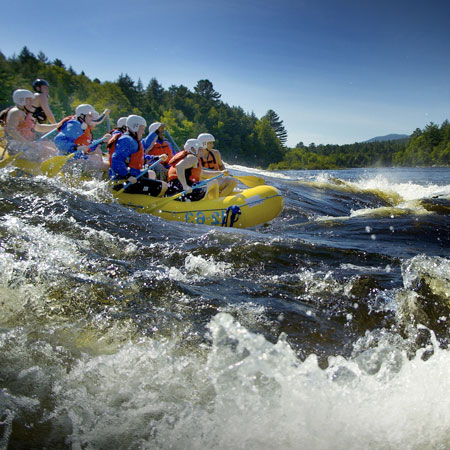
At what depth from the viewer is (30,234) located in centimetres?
479

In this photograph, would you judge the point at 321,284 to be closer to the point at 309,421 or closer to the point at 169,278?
the point at 169,278

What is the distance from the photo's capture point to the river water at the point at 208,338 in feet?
7.46

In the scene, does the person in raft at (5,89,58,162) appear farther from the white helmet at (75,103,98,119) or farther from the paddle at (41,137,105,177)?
the white helmet at (75,103,98,119)

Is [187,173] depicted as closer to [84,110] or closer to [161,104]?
[84,110]

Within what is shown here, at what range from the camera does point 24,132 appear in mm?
9086

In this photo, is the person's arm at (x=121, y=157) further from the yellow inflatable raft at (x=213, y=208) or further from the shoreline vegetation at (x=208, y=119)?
the shoreline vegetation at (x=208, y=119)

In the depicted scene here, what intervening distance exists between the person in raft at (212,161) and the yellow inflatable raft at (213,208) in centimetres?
121

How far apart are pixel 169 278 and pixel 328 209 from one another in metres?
8.36

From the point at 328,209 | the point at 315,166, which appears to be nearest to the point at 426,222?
the point at 328,209

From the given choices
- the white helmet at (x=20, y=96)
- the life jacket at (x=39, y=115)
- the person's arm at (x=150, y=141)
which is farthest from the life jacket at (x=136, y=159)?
the life jacket at (x=39, y=115)

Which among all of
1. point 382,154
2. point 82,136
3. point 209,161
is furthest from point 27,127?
point 382,154

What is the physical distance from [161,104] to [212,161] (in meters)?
90.4

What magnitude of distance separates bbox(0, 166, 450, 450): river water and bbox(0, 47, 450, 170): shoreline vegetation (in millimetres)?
50251

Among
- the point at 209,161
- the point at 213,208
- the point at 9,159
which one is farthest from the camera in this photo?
the point at 209,161
